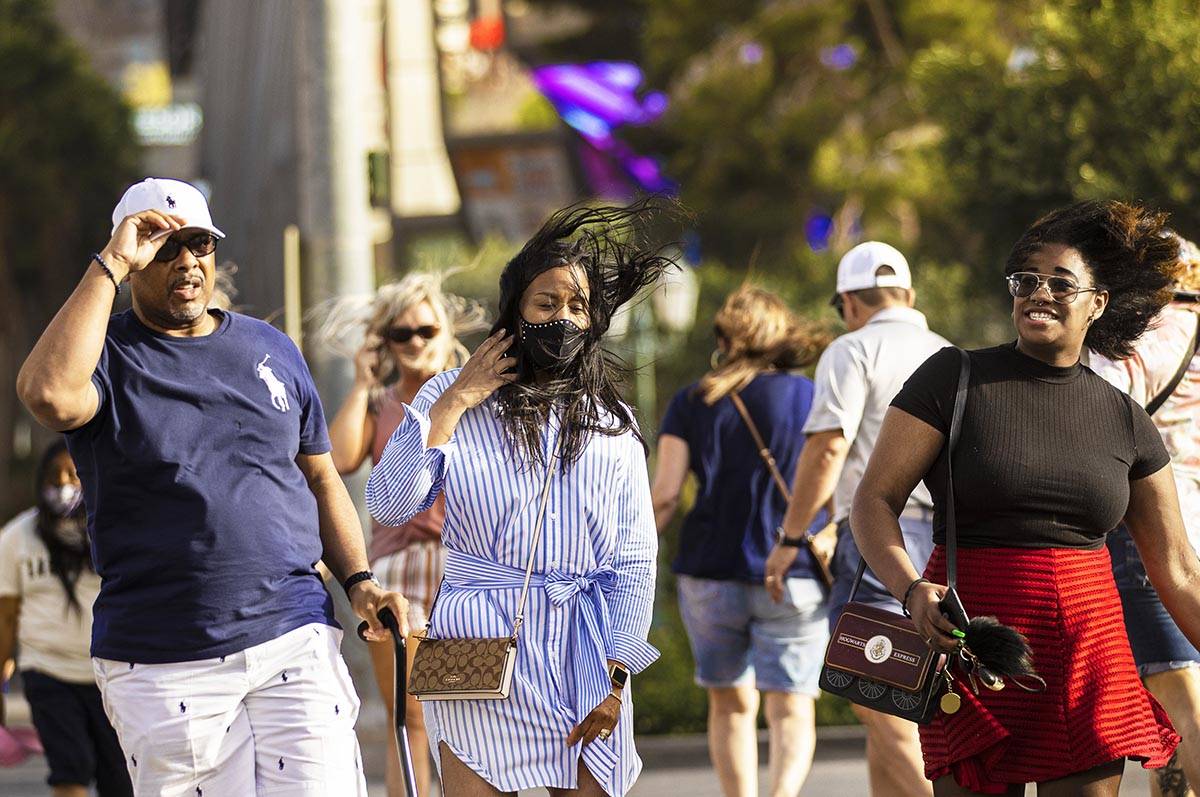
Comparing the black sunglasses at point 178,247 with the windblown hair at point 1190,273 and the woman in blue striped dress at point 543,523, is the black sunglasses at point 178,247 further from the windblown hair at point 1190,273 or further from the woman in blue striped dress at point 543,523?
the windblown hair at point 1190,273

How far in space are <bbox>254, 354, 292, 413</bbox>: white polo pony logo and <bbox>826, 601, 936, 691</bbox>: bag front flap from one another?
1.44 m

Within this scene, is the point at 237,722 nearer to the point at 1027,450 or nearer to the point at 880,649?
the point at 880,649

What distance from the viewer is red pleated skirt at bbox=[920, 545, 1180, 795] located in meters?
4.16

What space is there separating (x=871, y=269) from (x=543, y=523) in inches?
105

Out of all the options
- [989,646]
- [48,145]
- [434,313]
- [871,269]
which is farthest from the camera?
[48,145]

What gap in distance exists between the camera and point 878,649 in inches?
170

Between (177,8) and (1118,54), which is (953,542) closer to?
(1118,54)

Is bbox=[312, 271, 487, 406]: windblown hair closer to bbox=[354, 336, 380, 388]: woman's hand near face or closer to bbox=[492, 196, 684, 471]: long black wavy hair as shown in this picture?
bbox=[354, 336, 380, 388]: woman's hand near face

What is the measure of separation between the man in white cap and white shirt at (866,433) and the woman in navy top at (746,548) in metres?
0.36

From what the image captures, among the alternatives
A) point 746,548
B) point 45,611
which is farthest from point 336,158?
point 746,548

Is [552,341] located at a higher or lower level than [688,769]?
higher

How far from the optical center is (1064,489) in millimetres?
4219

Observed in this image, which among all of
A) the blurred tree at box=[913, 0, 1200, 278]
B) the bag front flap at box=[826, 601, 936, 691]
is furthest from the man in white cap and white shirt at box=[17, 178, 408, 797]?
the blurred tree at box=[913, 0, 1200, 278]

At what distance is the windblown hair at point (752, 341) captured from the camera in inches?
283
